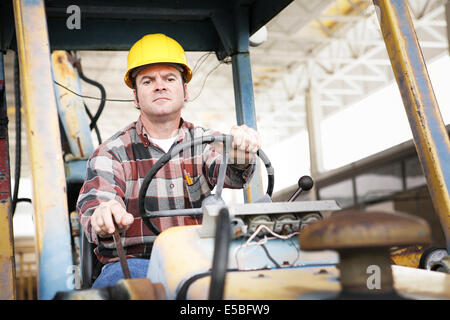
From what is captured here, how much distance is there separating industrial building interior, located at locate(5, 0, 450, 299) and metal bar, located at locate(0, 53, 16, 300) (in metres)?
5.44

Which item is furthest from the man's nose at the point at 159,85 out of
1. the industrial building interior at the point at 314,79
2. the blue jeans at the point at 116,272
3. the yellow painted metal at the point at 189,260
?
the industrial building interior at the point at 314,79

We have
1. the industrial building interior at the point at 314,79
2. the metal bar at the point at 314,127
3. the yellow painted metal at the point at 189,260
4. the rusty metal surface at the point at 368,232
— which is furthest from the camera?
the metal bar at the point at 314,127

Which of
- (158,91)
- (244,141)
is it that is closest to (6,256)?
(158,91)

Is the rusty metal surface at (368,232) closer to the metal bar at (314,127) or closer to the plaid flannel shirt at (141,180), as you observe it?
the plaid flannel shirt at (141,180)

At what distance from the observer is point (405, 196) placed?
8516 millimetres

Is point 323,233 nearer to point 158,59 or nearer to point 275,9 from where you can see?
point 158,59

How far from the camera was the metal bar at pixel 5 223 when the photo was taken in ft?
7.44

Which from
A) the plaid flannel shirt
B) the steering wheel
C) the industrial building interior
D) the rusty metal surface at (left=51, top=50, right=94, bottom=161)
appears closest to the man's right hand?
the steering wheel

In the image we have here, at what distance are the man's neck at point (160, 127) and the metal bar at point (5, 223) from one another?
2.42 ft

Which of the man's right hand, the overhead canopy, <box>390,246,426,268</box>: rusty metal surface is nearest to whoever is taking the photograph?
the man's right hand

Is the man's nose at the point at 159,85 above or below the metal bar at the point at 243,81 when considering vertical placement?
below

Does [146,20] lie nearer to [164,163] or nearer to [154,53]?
[154,53]

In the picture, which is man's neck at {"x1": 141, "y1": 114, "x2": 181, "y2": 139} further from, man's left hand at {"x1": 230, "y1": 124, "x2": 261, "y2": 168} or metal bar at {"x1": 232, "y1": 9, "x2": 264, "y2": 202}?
metal bar at {"x1": 232, "y1": 9, "x2": 264, "y2": 202}

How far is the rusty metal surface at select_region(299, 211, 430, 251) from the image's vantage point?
0.83 m
